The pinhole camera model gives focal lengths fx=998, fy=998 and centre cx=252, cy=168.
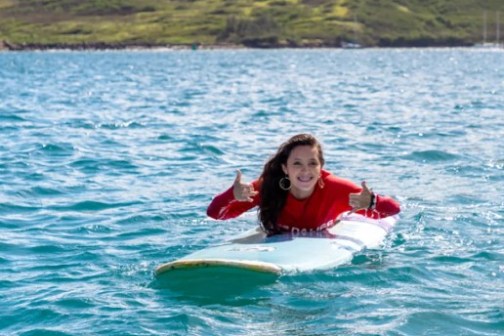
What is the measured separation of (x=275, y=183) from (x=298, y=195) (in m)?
0.34

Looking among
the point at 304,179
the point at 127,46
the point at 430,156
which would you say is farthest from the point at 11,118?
the point at 127,46

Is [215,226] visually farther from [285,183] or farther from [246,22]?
[246,22]

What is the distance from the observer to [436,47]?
162m

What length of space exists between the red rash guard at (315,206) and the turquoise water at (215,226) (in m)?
0.55

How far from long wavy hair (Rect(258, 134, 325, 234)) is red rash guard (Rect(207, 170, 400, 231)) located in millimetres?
86

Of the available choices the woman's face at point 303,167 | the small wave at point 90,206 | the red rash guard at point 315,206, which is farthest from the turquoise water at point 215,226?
the woman's face at point 303,167

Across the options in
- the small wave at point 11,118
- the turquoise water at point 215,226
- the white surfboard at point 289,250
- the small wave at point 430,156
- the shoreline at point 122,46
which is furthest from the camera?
the shoreline at point 122,46

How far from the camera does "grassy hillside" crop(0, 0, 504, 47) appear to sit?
516ft

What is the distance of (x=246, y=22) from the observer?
6314 inches

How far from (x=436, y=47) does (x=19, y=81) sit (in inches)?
4651

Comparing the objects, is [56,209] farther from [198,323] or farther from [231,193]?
[198,323]

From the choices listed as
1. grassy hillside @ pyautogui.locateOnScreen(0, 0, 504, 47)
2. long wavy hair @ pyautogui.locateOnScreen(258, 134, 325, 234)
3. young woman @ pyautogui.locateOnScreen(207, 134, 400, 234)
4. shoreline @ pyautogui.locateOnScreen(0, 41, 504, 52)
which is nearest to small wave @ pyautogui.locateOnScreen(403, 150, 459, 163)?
young woman @ pyautogui.locateOnScreen(207, 134, 400, 234)

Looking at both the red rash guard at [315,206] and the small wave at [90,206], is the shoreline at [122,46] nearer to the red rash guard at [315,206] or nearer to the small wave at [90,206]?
the small wave at [90,206]

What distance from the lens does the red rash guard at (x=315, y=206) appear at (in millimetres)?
9945
